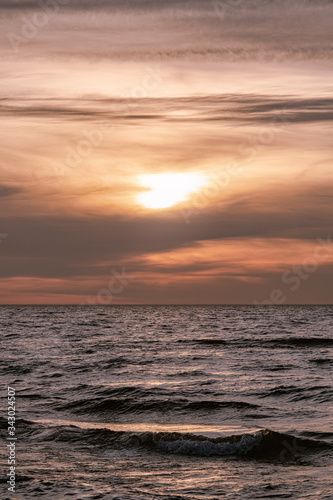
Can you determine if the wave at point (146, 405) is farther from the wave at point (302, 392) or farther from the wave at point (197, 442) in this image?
the wave at point (197, 442)

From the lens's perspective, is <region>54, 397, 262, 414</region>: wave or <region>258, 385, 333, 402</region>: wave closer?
<region>54, 397, 262, 414</region>: wave

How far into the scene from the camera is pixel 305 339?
52.9 m

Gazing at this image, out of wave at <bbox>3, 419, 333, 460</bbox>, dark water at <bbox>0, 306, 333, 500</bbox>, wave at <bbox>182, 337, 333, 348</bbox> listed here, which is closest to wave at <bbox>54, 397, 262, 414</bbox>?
dark water at <bbox>0, 306, 333, 500</bbox>

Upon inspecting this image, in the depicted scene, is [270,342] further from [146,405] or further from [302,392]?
[146,405]

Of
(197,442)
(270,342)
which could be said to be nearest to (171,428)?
(197,442)

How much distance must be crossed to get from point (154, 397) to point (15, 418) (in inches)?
226

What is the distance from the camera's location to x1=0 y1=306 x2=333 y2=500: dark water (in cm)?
1109

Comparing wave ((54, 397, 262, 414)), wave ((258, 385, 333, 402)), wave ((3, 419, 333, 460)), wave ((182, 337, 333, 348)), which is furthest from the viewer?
wave ((182, 337, 333, 348))

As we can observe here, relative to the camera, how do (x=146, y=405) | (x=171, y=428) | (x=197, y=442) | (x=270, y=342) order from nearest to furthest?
(x=197, y=442) < (x=171, y=428) < (x=146, y=405) < (x=270, y=342)

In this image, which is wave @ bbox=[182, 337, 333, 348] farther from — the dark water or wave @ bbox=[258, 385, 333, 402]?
wave @ bbox=[258, 385, 333, 402]

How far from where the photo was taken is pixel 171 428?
1688cm

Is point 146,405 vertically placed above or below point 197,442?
above

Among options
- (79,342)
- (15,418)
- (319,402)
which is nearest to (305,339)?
(79,342)

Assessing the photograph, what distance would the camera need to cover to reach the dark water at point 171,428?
11.1 m
